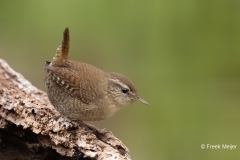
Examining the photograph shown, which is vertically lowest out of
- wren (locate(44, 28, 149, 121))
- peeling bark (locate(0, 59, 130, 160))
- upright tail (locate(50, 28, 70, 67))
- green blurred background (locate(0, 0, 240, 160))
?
peeling bark (locate(0, 59, 130, 160))

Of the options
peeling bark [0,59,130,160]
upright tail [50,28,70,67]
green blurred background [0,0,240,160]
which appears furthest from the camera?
green blurred background [0,0,240,160]

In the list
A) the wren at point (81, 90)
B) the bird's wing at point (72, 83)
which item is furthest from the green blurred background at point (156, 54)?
the bird's wing at point (72, 83)

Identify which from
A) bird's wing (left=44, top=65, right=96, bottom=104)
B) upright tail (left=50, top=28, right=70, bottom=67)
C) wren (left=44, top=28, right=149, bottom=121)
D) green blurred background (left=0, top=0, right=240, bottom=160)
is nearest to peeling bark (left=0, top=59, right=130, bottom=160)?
wren (left=44, top=28, right=149, bottom=121)

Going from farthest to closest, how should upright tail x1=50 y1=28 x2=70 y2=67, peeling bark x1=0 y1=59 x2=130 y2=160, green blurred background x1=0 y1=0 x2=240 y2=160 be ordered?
green blurred background x1=0 y1=0 x2=240 y2=160 → upright tail x1=50 y1=28 x2=70 y2=67 → peeling bark x1=0 y1=59 x2=130 y2=160

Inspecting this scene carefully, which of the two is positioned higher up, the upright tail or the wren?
the upright tail

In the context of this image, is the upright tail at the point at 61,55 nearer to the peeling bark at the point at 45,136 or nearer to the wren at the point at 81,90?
the wren at the point at 81,90

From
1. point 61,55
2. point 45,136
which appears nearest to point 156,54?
point 61,55

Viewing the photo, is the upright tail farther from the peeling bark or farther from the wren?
the peeling bark
